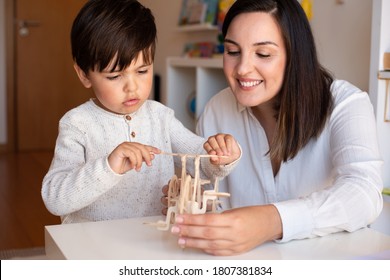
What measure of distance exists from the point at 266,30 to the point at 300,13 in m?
0.10

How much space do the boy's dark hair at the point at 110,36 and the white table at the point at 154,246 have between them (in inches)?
14.0

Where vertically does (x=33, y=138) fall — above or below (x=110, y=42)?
below

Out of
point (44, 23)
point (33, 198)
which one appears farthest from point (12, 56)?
point (33, 198)

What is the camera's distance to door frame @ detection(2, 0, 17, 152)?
4957 mm

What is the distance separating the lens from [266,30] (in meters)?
1.16

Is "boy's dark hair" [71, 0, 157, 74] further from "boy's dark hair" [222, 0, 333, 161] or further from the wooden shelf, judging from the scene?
the wooden shelf

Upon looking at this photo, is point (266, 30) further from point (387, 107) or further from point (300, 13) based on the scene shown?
point (387, 107)

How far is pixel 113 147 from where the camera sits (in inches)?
47.4

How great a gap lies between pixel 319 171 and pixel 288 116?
5.4 inches

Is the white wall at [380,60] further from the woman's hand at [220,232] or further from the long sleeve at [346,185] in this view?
the woman's hand at [220,232]

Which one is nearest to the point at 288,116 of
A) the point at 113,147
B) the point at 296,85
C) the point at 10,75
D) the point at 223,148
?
the point at 296,85

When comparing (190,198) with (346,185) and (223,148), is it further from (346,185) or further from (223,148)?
(346,185)

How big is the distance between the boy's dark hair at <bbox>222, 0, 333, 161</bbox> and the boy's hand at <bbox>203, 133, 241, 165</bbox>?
21cm

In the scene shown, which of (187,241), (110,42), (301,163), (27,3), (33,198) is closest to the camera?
(187,241)
